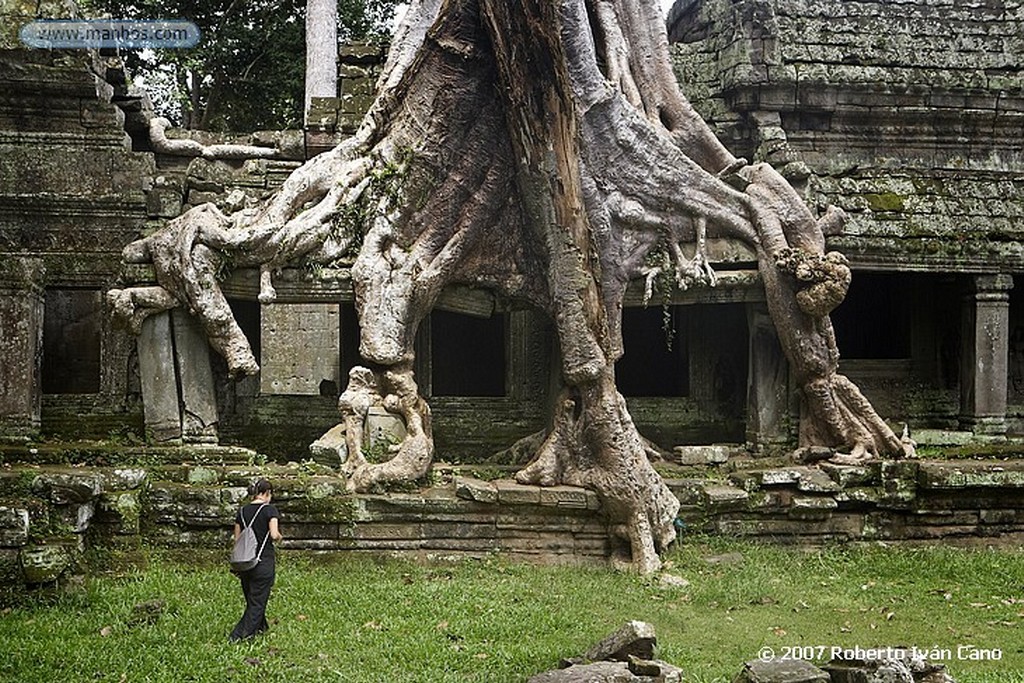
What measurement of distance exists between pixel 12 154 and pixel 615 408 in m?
7.73

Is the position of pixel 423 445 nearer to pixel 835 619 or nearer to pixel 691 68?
pixel 835 619

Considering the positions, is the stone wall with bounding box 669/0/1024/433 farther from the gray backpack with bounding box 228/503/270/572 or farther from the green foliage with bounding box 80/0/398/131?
the green foliage with bounding box 80/0/398/131

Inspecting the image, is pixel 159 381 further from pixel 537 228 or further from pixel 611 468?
pixel 611 468

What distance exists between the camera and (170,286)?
357 inches

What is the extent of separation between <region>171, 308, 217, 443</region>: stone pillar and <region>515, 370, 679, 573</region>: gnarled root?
8.94 ft

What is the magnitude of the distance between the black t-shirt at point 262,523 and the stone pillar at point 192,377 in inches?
120

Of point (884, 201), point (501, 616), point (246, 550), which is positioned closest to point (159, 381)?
point (246, 550)

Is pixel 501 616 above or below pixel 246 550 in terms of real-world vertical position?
below

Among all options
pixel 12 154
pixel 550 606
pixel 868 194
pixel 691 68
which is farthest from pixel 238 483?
pixel 691 68

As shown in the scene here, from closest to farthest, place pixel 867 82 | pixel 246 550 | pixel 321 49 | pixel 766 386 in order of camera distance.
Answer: pixel 246 550 → pixel 766 386 → pixel 867 82 → pixel 321 49

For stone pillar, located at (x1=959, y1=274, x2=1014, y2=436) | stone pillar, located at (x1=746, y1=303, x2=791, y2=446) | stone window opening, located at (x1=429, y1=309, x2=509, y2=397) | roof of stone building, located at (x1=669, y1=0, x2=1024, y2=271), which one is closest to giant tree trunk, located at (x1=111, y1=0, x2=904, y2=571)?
stone pillar, located at (x1=746, y1=303, x2=791, y2=446)

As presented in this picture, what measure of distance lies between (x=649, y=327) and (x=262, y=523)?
23.8 feet

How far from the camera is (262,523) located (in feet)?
20.7

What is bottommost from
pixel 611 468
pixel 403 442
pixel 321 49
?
pixel 611 468
